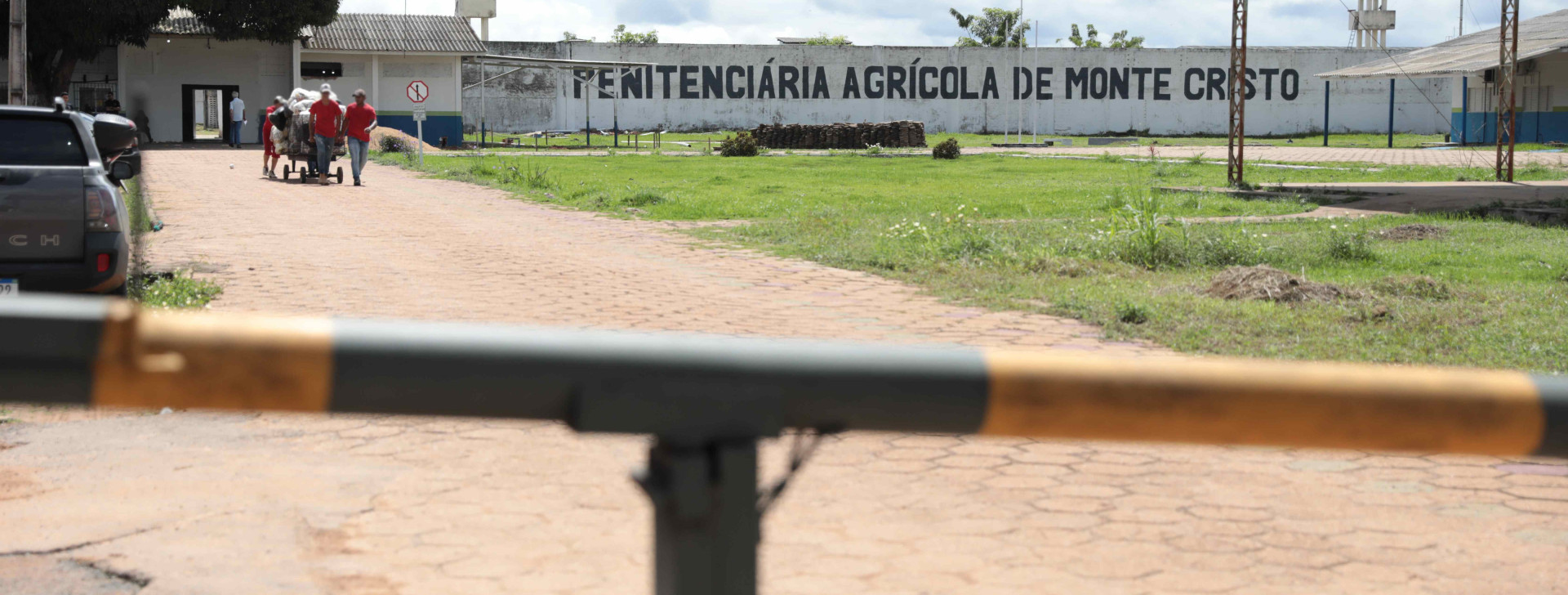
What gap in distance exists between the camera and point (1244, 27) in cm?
2197

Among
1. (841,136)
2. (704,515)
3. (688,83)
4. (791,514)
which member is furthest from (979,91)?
(704,515)

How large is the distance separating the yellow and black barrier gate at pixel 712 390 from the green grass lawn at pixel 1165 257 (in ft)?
19.0

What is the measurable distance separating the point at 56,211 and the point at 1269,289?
265 inches

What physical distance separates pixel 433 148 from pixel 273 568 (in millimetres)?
36951

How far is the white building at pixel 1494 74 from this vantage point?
121 ft

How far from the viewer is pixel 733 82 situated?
181 ft

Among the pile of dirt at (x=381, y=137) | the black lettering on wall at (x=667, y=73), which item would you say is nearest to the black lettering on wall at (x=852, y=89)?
the black lettering on wall at (x=667, y=73)

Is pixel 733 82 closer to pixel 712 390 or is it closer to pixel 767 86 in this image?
pixel 767 86

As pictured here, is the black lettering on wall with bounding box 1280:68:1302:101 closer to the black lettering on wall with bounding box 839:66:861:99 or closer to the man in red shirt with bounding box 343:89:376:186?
the black lettering on wall with bounding box 839:66:861:99

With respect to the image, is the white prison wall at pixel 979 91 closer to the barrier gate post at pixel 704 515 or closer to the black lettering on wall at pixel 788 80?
the black lettering on wall at pixel 788 80

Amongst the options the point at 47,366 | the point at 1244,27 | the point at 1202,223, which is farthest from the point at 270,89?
the point at 47,366

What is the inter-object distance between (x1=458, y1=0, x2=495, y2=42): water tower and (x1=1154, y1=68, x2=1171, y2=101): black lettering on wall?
83.8 feet

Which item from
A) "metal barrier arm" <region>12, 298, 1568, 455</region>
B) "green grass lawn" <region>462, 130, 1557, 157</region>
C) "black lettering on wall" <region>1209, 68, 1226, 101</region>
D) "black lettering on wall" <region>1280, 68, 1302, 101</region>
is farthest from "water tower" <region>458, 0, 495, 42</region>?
"metal barrier arm" <region>12, 298, 1568, 455</region>

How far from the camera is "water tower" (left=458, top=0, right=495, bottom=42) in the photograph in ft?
177
